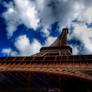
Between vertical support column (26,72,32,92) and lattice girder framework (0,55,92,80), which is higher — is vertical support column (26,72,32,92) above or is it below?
below

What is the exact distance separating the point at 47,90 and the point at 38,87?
4.21 feet

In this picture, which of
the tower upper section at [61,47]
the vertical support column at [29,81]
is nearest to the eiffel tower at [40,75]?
the vertical support column at [29,81]

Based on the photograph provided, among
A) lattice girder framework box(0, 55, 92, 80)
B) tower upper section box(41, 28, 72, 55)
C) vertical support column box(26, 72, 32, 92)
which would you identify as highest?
tower upper section box(41, 28, 72, 55)

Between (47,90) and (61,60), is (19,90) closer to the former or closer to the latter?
(47,90)

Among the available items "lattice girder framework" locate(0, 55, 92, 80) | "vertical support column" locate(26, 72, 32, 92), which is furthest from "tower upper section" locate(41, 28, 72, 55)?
"vertical support column" locate(26, 72, 32, 92)

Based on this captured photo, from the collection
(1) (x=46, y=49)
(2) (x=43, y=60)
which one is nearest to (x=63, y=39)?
(1) (x=46, y=49)

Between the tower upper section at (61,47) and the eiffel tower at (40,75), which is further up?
the tower upper section at (61,47)

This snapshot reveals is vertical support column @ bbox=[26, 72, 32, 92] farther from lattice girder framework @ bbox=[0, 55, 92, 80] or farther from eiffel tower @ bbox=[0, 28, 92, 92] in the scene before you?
lattice girder framework @ bbox=[0, 55, 92, 80]

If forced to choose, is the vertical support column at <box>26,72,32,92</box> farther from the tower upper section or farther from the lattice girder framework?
the tower upper section

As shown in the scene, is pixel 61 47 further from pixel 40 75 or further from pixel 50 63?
pixel 40 75

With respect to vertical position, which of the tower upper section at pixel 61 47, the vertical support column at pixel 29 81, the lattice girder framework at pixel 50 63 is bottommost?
the vertical support column at pixel 29 81

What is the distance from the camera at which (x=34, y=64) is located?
14.5m

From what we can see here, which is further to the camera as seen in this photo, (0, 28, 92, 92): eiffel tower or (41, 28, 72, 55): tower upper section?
(41, 28, 72, 55): tower upper section

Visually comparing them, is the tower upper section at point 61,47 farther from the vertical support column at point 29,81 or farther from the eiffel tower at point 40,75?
the vertical support column at point 29,81
